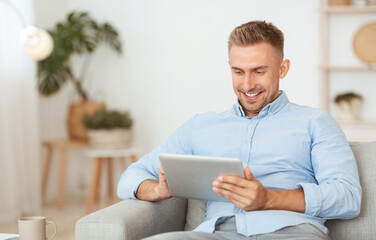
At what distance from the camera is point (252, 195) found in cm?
155

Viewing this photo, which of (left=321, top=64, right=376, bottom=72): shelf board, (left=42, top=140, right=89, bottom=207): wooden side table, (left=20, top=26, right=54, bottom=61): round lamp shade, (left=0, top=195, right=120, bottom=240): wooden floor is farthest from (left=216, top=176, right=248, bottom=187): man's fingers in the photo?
(left=42, top=140, right=89, bottom=207): wooden side table

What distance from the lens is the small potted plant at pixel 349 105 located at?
4.33 metres

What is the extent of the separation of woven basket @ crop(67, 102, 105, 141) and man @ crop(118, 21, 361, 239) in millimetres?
2679

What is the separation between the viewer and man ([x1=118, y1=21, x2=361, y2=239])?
5.32 feet

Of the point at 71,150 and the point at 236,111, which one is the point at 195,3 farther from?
the point at 236,111

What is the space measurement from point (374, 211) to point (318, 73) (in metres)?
2.81

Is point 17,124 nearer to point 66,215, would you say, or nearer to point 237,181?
point 66,215

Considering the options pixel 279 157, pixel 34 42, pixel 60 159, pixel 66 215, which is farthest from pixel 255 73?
pixel 60 159

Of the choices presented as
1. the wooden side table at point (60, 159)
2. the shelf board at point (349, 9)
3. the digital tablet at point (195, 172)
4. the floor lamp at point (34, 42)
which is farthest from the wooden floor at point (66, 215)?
the shelf board at point (349, 9)

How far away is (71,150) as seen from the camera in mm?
5047

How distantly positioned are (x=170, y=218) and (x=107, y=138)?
8.06ft

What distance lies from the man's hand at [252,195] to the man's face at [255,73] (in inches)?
14.7

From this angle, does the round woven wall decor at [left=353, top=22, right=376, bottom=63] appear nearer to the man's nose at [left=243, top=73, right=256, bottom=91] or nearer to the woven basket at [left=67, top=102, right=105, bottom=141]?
the woven basket at [left=67, top=102, right=105, bottom=141]

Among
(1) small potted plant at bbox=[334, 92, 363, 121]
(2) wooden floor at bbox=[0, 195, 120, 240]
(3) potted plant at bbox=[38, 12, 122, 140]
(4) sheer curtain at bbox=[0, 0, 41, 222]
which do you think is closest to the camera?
(2) wooden floor at bbox=[0, 195, 120, 240]
